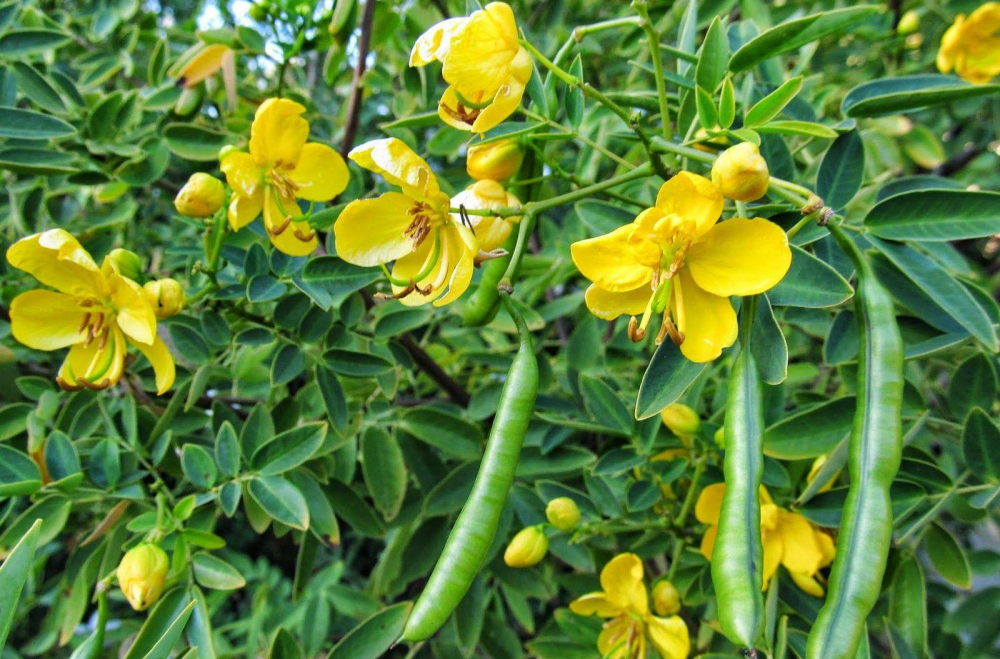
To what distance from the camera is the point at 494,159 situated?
0.86 m

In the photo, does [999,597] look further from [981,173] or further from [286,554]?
[286,554]

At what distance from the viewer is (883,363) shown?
0.72 meters

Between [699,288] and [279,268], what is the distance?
0.62 metres

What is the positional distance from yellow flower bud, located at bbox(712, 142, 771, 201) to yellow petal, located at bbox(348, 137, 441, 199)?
1.08ft

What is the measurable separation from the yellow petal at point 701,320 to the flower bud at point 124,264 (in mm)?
733

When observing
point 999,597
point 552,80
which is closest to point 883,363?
point 552,80

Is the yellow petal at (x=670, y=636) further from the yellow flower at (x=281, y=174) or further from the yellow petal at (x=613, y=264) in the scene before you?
the yellow flower at (x=281, y=174)

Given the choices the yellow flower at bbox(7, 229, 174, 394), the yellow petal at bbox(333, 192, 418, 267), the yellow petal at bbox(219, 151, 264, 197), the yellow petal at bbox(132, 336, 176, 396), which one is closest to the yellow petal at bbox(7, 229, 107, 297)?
the yellow flower at bbox(7, 229, 174, 394)

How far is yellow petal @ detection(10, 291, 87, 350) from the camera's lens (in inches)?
40.5

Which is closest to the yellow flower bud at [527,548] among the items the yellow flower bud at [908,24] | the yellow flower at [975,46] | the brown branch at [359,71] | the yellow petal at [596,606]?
the yellow petal at [596,606]

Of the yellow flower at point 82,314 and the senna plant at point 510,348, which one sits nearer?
the senna plant at point 510,348

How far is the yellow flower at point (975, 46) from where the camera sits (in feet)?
5.66

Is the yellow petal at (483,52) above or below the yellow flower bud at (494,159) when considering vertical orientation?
above

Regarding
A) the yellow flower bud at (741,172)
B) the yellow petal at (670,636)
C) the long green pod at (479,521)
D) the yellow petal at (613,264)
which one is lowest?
the yellow petal at (670,636)
